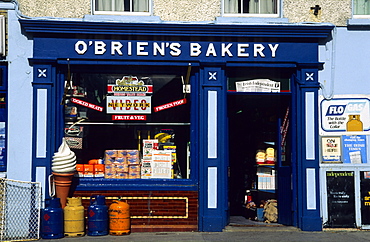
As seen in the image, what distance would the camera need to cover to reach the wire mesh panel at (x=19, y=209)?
32.7 feet

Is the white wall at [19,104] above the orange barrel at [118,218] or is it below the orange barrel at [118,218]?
above

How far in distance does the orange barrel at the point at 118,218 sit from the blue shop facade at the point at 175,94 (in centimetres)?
47

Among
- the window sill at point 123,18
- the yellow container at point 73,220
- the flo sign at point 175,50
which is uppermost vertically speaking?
the window sill at point 123,18

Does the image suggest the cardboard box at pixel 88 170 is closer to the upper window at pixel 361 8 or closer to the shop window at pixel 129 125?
the shop window at pixel 129 125

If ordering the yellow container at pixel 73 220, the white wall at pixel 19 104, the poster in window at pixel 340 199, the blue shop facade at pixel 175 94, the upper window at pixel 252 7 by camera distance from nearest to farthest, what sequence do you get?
the yellow container at pixel 73 220
the white wall at pixel 19 104
the blue shop facade at pixel 175 94
the poster in window at pixel 340 199
the upper window at pixel 252 7

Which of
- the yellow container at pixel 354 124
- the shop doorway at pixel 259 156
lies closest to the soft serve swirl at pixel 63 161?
the shop doorway at pixel 259 156

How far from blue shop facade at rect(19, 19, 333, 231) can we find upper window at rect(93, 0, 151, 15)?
21.2 inches

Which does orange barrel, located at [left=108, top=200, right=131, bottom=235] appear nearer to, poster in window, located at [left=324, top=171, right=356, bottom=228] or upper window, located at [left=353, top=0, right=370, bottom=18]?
poster in window, located at [left=324, top=171, right=356, bottom=228]

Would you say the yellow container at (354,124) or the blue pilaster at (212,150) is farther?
the yellow container at (354,124)

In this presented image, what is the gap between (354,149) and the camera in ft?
35.0

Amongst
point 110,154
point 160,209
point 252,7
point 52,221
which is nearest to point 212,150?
point 160,209

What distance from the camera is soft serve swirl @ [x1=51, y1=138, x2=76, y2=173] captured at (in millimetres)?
9992

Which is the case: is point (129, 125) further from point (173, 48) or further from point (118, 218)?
point (118, 218)

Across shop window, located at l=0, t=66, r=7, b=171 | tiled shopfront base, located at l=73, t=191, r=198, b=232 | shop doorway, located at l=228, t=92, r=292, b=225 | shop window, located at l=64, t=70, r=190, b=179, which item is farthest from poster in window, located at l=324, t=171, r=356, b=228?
shop window, located at l=0, t=66, r=7, b=171
